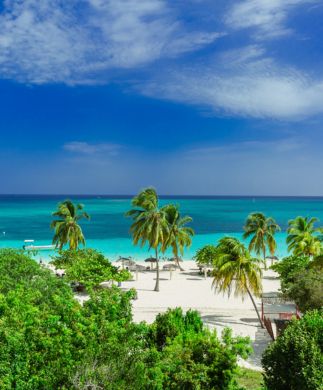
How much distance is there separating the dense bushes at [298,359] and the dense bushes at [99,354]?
2.22 m

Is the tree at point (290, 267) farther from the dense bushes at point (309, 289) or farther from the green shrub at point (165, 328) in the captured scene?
the green shrub at point (165, 328)

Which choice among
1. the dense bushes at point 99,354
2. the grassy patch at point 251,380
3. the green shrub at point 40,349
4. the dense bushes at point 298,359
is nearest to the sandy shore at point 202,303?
the grassy patch at point 251,380

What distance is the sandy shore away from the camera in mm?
22781

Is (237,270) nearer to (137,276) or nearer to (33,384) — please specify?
(33,384)

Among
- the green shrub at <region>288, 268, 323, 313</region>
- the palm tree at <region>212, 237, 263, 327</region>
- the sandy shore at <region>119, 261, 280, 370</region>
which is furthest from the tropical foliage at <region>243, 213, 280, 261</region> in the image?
the green shrub at <region>288, 268, 323, 313</region>

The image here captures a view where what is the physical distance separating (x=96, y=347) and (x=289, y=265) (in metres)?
21.3

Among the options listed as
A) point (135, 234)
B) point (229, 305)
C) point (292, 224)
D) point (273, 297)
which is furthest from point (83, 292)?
point (292, 224)

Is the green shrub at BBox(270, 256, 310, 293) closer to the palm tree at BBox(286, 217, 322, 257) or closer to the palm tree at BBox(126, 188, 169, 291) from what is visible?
the palm tree at BBox(286, 217, 322, 257)

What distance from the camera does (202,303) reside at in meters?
29.7

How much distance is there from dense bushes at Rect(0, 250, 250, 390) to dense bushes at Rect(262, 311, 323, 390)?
2217 millimetres

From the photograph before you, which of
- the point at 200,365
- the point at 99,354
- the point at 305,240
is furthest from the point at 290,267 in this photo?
the point at 99,354

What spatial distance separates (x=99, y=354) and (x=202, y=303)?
20.9 meters

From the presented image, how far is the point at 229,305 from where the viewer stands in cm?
2920

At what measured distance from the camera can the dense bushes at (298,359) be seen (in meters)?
11.2
